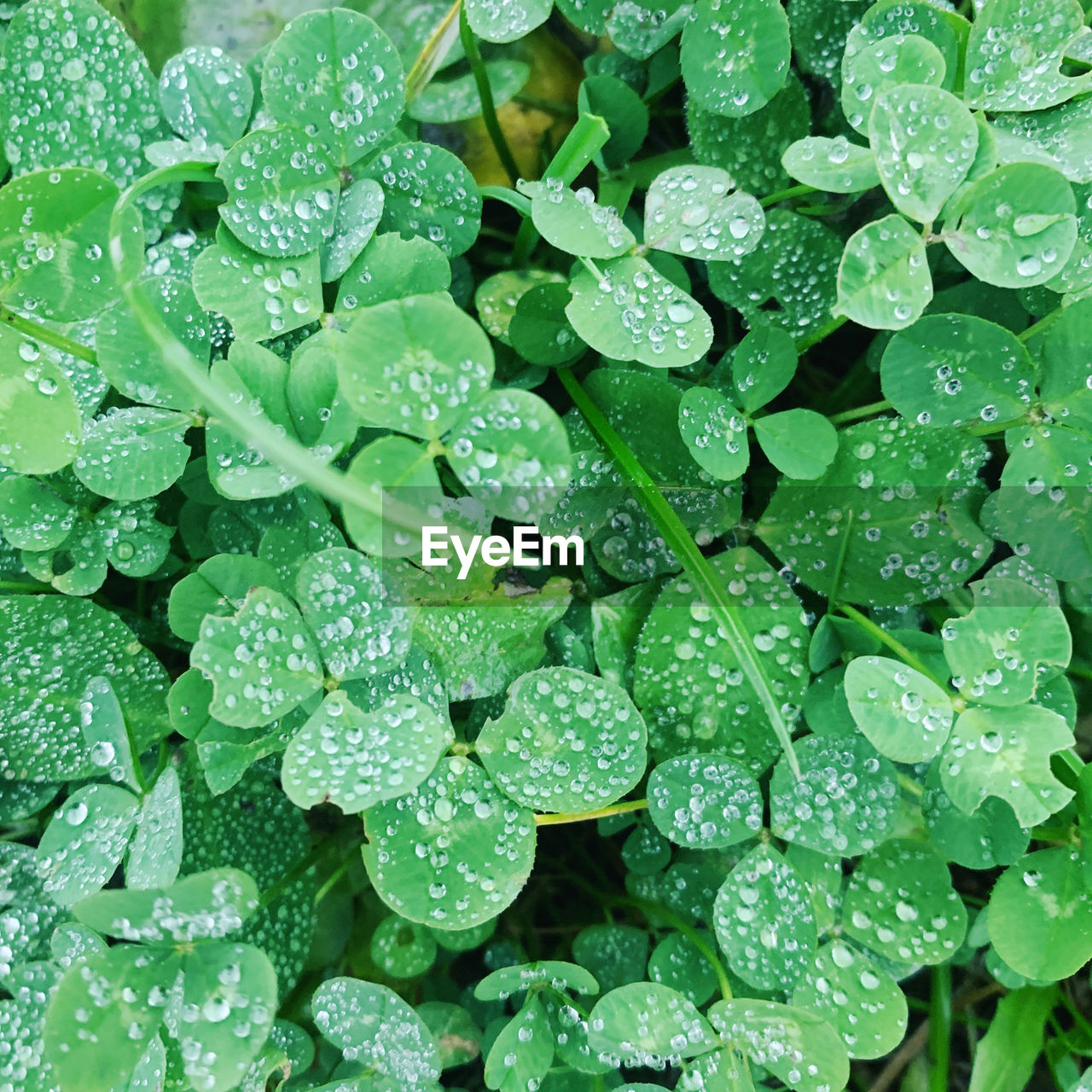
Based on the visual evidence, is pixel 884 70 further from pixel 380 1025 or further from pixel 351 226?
pixel 380 1025

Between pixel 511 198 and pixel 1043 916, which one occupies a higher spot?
pixel 511 198

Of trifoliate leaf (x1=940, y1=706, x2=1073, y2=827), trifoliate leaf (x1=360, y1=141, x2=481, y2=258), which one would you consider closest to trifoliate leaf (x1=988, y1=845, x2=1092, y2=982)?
trifoliate leaf (x1=940, y1=706, x2=1073, y2=827)

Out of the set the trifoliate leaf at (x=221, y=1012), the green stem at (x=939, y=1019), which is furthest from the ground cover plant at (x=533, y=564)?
the green stem at (x=939, y=1019)

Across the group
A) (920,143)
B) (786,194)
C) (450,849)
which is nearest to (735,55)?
(786,194)

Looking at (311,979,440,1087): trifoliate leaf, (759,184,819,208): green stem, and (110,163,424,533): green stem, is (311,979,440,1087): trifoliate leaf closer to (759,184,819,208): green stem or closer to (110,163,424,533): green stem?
(110,163,424,533): green stem

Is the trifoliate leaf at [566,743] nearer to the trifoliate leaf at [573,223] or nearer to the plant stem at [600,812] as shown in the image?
the plant stem at [600,812]

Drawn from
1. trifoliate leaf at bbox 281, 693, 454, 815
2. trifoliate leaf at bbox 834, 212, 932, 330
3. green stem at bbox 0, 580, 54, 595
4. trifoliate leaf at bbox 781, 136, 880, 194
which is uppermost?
trifoliate leaf at bbox 781, 136, 880, 194

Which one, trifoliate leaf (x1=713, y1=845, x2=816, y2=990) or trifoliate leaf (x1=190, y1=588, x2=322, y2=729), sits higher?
trifoliate leaf (x1=190, y1=588, x2=322, y2=729)
